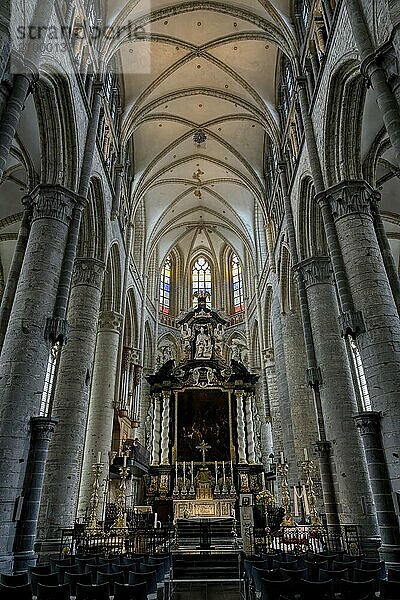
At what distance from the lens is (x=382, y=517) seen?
33.6 ft

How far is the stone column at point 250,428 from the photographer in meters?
27.9

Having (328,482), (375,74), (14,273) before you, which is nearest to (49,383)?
(14,273)

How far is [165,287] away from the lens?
3850 centimetres

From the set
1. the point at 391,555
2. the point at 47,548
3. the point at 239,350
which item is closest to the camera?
the point at 391,555

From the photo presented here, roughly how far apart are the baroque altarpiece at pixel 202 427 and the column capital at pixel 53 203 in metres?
16.5

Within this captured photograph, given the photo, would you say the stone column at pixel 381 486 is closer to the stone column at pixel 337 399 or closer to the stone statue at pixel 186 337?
the stone column at pixel 337 399

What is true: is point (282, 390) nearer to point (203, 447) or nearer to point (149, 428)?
point (203, 447)

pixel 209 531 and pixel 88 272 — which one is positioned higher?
pixel 88 272

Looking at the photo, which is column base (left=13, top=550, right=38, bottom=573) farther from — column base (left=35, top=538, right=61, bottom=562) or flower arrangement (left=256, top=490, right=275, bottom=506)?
flower arrangement (left=256, top=490, right=275, bottom=506)

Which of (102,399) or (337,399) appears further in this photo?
(102,399)

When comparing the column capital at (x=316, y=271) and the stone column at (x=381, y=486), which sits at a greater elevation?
the column capital at (x=316, y=271)

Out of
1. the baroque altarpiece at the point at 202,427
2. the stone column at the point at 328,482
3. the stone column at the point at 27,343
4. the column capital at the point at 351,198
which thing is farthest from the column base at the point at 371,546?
the baroque altarpiece at the point at 202,427

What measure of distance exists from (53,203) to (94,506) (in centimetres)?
1042

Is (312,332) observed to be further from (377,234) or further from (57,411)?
(57,411)
